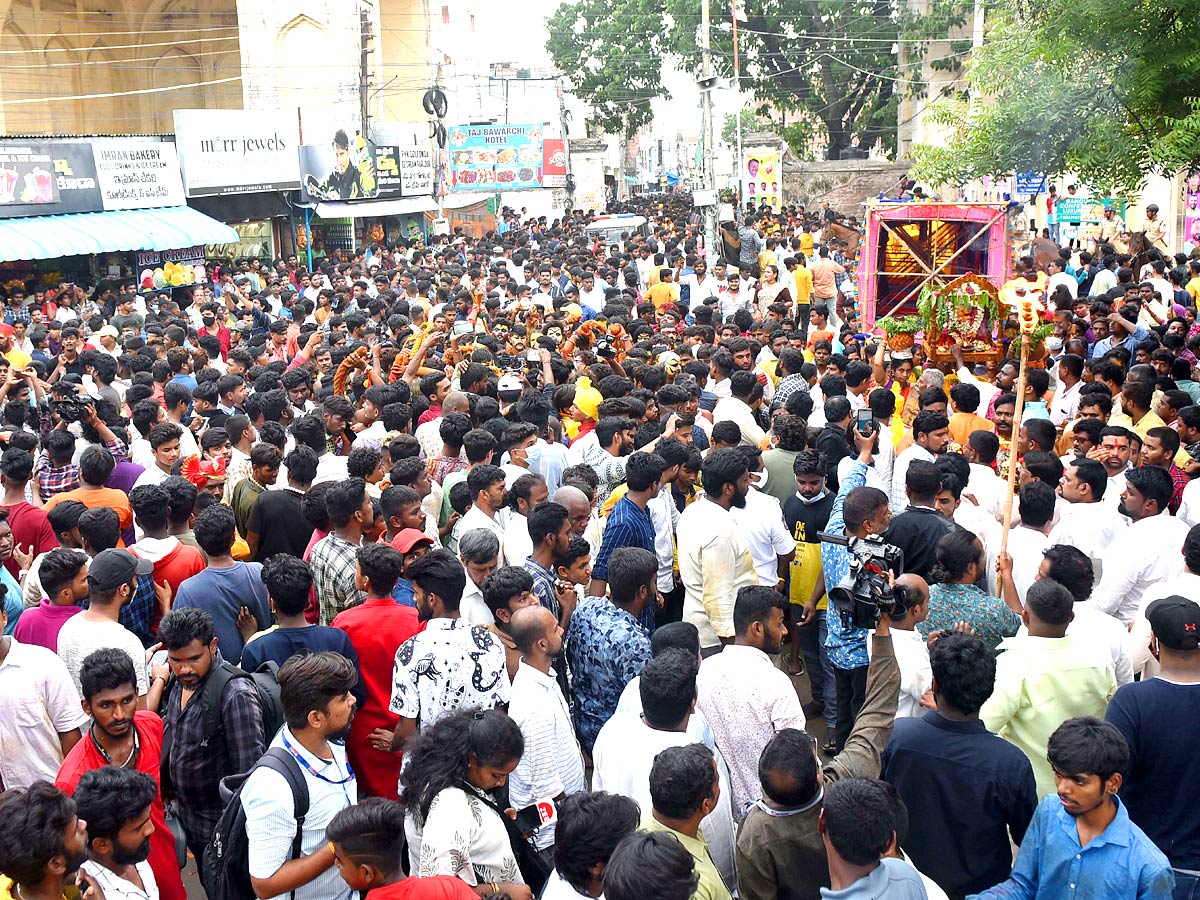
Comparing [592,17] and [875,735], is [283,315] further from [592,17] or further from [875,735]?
[592,17]

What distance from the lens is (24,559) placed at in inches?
242

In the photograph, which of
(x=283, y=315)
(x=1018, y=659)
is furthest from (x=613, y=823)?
(x=283, y=315)

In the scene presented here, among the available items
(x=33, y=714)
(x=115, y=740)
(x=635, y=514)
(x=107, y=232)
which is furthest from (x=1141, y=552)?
(x=107, y=232)

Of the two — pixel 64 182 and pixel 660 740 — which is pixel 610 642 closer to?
pixel 660 740

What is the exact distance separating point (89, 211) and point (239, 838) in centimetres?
1890

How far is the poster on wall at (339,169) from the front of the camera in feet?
85.6

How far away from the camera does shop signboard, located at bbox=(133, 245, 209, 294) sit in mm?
19891

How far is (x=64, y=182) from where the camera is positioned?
19.5 metres

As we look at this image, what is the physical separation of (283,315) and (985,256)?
9.78 metres

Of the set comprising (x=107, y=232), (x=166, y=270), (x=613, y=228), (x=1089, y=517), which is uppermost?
(x=107, y=232)

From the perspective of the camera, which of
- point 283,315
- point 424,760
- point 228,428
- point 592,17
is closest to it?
point 424,760

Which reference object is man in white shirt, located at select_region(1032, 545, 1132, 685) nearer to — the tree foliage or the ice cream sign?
the tree foliage

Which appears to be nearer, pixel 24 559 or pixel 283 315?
pixel 24 559

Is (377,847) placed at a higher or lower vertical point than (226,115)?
lower
